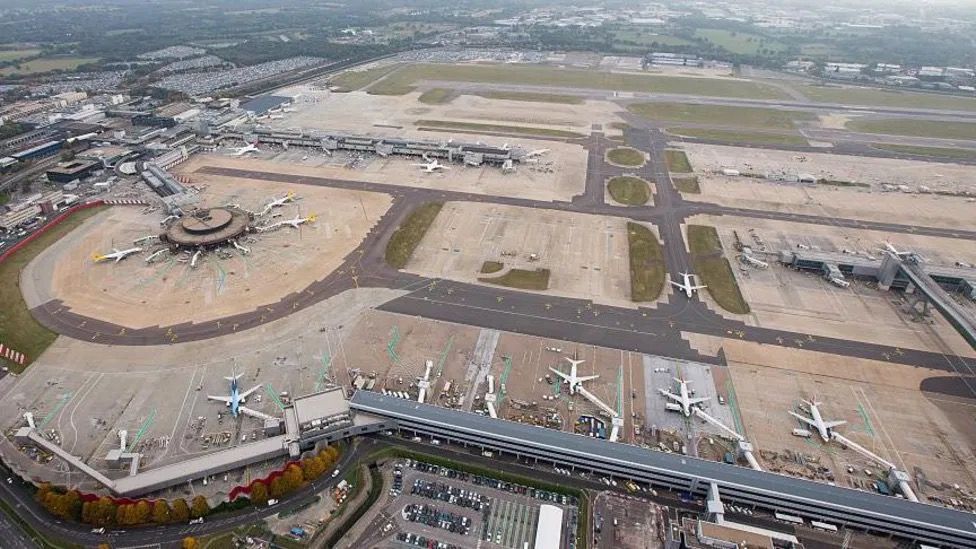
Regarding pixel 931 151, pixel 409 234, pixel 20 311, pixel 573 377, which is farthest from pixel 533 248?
pixel 931 151

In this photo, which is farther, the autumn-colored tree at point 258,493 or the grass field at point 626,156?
the grass field at point 626,156

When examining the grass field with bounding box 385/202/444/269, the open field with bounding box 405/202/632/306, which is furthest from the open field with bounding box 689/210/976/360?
the grass field with bounding box 385/202/444/269

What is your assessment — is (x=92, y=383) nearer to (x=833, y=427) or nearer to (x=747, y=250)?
(x=833, y=427)

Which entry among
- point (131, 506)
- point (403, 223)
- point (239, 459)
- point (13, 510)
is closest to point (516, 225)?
point (403, 223)

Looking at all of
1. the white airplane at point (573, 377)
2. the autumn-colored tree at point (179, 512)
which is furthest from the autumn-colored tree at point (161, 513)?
the white airplane at point (573, 377)

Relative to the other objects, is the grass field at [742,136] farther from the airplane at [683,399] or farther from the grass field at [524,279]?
the airplane at [683,399]

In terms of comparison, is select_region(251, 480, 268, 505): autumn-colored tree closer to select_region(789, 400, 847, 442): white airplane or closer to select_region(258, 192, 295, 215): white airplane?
select_region(789, 400, 847, 442): white airplane

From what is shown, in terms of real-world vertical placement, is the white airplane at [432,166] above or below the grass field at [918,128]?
below
